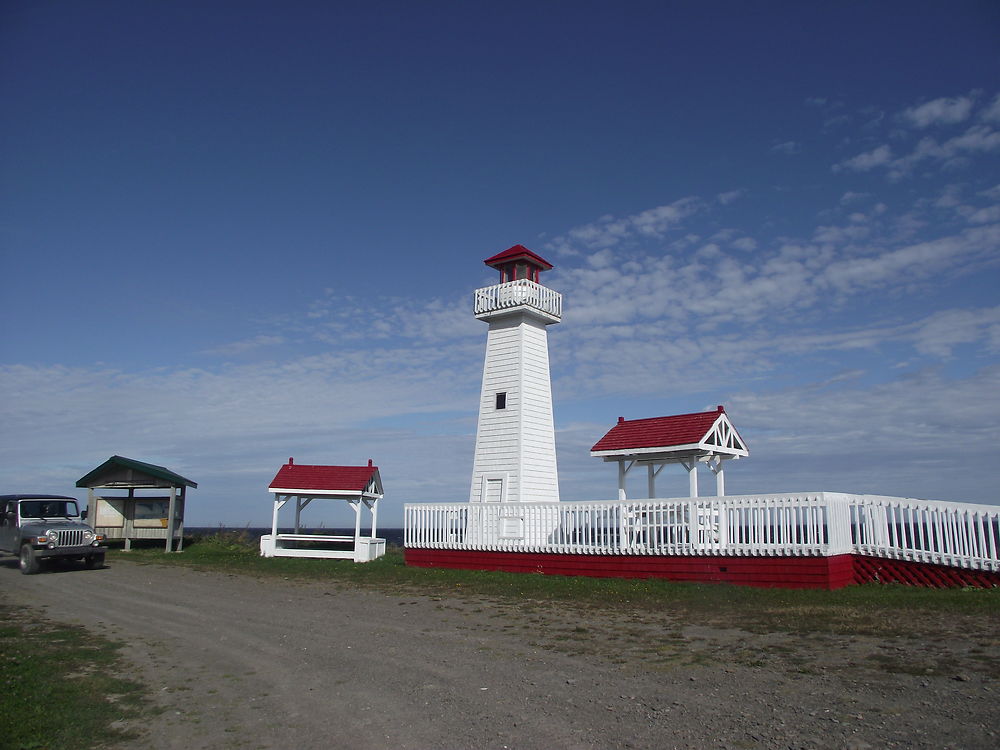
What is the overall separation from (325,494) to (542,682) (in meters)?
18.5

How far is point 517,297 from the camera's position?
21891mm

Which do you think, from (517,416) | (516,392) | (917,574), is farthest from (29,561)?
(917,574)

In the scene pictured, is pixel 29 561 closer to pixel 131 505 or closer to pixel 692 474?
pixel 131 505

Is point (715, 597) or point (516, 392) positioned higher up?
point (516, 392)

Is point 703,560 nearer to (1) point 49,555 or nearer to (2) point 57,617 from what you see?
(2) point 57,617

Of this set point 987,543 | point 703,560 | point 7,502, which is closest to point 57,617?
point 7,502

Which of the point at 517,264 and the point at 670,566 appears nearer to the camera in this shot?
the point at 670,566

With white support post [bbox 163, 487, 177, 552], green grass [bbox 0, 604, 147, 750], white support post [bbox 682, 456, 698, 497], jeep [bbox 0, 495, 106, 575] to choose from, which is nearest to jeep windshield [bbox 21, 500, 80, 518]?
jeep [bbox 0, 495, 106, 575]

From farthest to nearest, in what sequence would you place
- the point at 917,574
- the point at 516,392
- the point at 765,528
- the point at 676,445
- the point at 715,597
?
the point at 516,392 < the point at 676,445 < the point at 765,528 < the point at 917,574 < the point at 715,597

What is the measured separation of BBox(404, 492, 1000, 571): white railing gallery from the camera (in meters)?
13.5

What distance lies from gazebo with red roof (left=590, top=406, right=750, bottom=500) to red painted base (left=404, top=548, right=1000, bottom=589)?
75.5 inches

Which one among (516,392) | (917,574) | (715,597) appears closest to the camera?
(715,597)

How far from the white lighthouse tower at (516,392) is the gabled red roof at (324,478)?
188 inches

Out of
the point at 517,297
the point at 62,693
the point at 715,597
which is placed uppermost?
the point at 517,297
